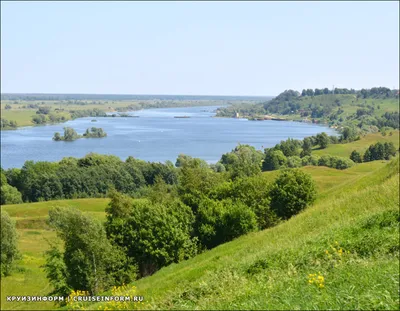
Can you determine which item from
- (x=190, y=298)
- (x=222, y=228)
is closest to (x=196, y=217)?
(x=222, y=228)

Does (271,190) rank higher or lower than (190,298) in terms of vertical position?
lower

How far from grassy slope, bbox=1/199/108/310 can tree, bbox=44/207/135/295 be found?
251 cm

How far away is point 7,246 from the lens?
3488 cm

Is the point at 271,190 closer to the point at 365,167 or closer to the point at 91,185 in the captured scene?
the point at 365,167

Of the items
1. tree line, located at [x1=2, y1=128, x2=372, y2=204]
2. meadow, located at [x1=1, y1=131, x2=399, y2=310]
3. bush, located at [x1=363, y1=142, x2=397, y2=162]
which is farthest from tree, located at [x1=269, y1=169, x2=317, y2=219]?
bush, located at [x1=363, y1=142, x2=397, y2=162]

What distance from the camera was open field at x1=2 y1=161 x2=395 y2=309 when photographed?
14039 mm

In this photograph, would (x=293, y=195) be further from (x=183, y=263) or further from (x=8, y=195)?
(x=8, y=195)

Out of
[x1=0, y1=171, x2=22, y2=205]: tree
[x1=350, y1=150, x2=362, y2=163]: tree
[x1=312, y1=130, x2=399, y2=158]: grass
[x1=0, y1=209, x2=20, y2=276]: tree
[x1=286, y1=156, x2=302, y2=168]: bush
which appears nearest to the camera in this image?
[x1=0, y1=209, x2=20, y2=276]: tree

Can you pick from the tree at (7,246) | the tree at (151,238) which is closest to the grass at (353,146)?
the tree at (7,246)

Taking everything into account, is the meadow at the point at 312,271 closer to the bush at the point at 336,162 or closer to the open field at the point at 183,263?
the open field at the point at 183,263

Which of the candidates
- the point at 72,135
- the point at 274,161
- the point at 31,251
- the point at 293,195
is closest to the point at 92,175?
the point at 274,161

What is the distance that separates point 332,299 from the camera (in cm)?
672

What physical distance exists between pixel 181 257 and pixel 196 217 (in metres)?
5.24

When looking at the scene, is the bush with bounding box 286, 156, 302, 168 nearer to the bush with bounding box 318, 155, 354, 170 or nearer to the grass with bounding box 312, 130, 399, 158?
the bush with bounding box 318, 155, 354, 170
